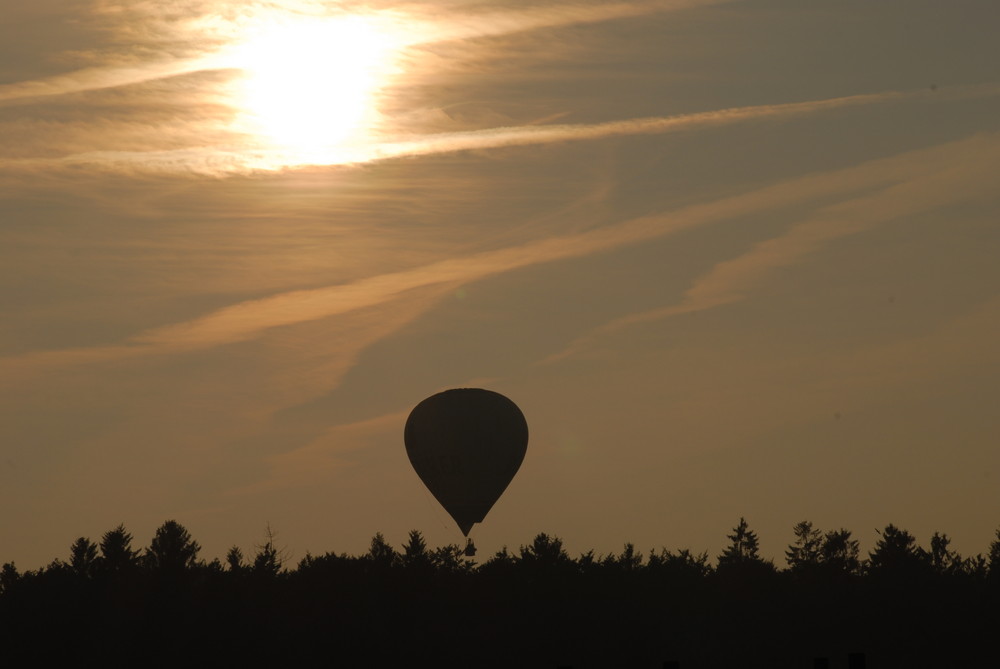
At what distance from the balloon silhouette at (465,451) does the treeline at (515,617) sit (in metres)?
11.7

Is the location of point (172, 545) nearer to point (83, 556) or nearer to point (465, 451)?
point (83, 556)

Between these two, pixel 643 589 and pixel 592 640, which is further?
pixel 643 589

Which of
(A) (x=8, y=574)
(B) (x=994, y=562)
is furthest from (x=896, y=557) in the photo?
(A) (x=8, y=574)

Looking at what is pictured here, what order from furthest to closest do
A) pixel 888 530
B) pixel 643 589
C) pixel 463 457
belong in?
1. pixel 888 530
2. pixel 643 589
3. pixel 463 457

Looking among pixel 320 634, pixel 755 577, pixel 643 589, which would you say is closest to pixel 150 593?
pixel 320 634

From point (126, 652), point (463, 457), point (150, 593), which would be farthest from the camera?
point (150, 593)

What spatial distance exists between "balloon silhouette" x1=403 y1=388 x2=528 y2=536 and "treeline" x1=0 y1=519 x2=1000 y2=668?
11694mm

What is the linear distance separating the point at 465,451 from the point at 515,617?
17308 millimetres

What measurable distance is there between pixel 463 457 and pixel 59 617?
1107 inches

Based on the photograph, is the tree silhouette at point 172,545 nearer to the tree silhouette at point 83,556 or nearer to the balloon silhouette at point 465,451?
the tree silhouette at point 83,556

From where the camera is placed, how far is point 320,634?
90625 mm

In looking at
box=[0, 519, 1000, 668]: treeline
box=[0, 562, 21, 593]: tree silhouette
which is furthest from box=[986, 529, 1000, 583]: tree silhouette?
box=[0, 562, 21, 593]: tree silhouette

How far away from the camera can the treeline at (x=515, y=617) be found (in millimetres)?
88625

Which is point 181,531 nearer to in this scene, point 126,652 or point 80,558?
point 80,558
